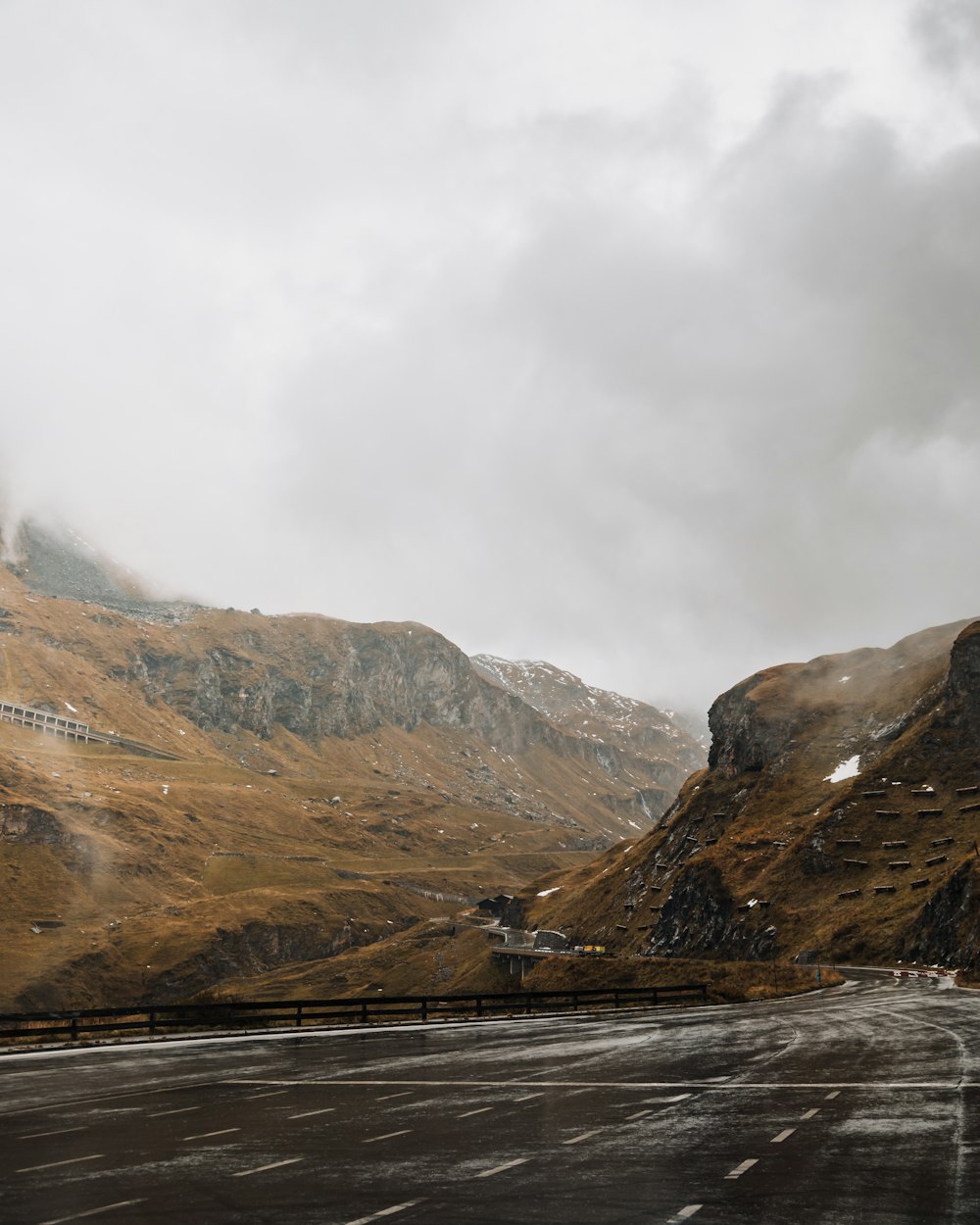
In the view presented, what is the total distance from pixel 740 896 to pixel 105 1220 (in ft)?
410

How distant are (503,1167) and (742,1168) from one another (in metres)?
3.72

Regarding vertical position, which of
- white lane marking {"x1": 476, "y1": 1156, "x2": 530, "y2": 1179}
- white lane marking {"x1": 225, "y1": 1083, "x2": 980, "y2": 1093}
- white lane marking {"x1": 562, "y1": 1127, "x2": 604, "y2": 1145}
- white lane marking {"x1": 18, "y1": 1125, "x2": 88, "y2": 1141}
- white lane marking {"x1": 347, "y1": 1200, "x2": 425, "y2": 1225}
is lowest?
white lane marking {"x1": 225, "y1": 1083, "x2": 980, "y2": 1093}

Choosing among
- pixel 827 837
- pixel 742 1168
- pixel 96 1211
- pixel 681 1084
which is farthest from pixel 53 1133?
pixel 827 837

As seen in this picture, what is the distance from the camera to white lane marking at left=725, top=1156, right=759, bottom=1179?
14.6m

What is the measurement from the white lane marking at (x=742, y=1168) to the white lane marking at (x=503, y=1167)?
132 inches

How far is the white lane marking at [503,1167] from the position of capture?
15.1m

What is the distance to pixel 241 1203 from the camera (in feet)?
45.0

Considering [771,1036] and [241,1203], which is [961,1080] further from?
[241,1203]

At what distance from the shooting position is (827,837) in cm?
12850

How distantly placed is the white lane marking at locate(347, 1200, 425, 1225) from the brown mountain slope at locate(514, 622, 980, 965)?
8381 cm

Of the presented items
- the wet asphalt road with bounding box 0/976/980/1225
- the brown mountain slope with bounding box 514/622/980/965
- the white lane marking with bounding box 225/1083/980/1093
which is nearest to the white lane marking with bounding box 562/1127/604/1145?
the wet asphalt road with bounding box 0/976/980/1225

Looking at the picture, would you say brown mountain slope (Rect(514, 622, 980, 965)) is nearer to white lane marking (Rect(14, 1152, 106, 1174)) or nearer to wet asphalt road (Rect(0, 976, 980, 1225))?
wet asphalt road (Rect(0, 976, 980, 1225))

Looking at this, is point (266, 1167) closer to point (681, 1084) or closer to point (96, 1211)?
point (96, 1211)

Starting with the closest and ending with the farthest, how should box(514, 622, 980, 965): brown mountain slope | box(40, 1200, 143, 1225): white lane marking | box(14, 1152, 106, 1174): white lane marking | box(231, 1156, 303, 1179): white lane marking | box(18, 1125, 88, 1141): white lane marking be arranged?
box(40, 1200, 143, 1225): white lane marking → box(231, 1156, 303, 1179): white lane marking → box(14, 1152, 106, 1174): white lane marking → box(18, 1125, 88, 1141): white lane marking → box(514, 622, 980, 965): brown mountain slope
